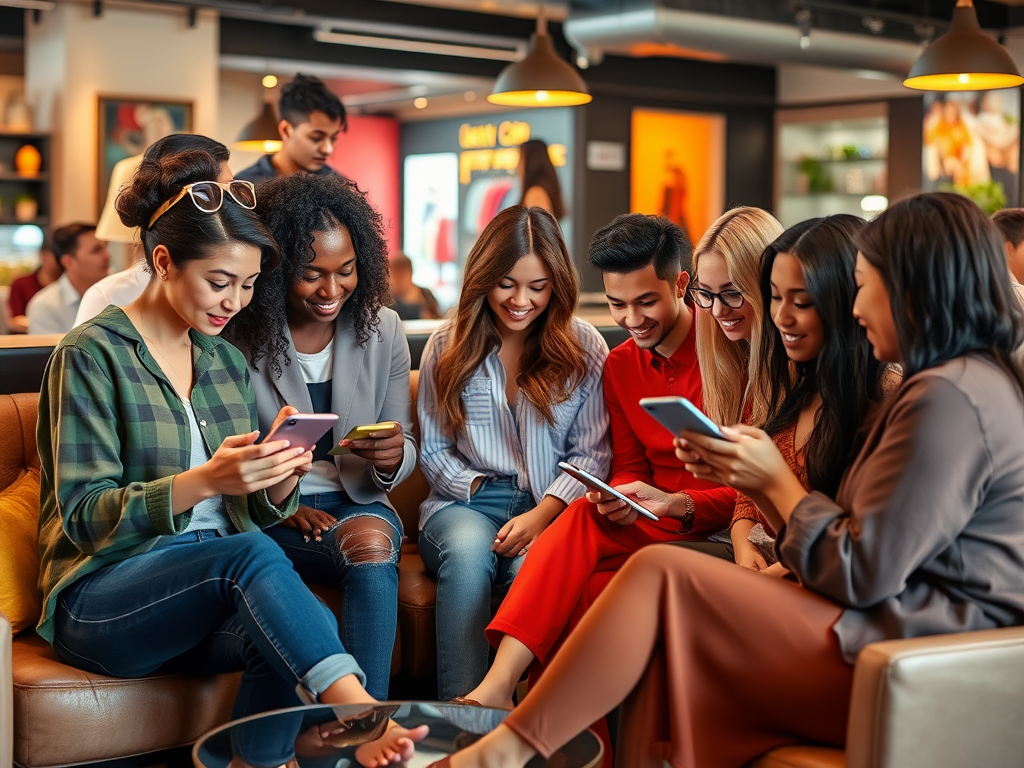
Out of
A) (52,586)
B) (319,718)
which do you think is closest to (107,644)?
(52,586)

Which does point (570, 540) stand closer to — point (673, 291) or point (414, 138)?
point (673, 291)

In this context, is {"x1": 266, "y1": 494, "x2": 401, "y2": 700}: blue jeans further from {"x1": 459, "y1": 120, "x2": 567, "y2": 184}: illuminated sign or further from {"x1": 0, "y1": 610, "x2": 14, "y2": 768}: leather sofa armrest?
{"x1": 459, "y1": 120, "x2": 567, "y2": 184}: illuminated sign

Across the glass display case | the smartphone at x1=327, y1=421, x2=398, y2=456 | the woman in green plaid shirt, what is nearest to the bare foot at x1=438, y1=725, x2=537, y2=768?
the woman in green plaid shirt

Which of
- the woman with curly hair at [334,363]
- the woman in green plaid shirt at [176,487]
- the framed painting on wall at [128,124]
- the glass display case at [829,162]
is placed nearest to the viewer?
the woman in green plaid shirt at [176,487]

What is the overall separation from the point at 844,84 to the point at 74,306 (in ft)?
24.9

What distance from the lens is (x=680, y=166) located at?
11.5m

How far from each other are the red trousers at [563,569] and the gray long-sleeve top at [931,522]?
2.48 feet

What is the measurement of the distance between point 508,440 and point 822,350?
3.37 feet

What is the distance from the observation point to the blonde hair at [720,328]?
2668mm

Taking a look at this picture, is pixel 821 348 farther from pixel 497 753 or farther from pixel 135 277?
pixel 135 277

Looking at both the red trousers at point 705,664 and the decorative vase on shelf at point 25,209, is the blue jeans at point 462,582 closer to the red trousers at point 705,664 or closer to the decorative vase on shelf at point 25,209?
the red trousers at point 705,664

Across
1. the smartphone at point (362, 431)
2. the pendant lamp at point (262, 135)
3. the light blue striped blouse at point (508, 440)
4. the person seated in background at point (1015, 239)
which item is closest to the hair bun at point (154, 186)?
the smartphone at point (362, 431)

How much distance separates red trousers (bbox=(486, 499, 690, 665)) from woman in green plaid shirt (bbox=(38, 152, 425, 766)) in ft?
1.41

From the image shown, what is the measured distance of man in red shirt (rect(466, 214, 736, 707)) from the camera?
8.39 feet
